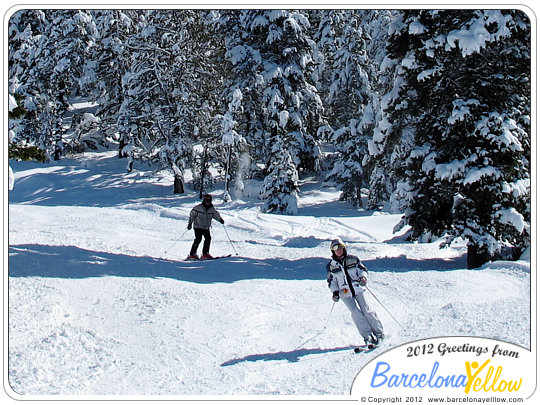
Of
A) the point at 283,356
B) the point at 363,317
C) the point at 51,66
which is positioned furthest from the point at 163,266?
the point at 51,66

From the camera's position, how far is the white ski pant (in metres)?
8.29

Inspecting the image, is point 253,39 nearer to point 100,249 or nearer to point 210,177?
point 210,177

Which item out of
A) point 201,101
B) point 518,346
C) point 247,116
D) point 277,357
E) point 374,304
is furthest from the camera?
point 201,101

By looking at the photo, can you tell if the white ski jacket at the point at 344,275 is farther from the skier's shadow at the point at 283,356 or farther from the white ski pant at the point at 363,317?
the skier's shadow at the point at 283,356

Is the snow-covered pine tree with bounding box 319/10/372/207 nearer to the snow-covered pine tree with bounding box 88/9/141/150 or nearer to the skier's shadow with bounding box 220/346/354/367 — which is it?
the snow-covered pine tree with bounding box 88/9/141/150

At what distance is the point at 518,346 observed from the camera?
7.32 meters

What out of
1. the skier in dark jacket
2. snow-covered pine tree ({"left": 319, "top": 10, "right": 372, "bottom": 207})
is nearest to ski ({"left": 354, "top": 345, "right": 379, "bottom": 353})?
the skier in dark jacket

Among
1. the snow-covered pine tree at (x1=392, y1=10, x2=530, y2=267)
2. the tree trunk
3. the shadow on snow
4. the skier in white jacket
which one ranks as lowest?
the tree trunk

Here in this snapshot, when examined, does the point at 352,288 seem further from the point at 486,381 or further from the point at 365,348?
the point at 486,381

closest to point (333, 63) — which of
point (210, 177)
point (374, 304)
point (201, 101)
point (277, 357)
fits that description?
point (201, 101)

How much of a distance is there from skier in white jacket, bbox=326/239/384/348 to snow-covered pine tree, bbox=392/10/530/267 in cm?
511

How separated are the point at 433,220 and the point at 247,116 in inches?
664

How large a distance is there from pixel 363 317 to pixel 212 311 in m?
2.77

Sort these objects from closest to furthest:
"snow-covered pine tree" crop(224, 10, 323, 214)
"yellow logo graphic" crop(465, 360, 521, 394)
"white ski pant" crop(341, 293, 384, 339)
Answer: "yellow logo graphic" crop(465, 360, 521, 394) < "white ski pant" crop(341, 293, 384, 339) < "snow-covered pine tree" crop(224, 10, 323, 214)
